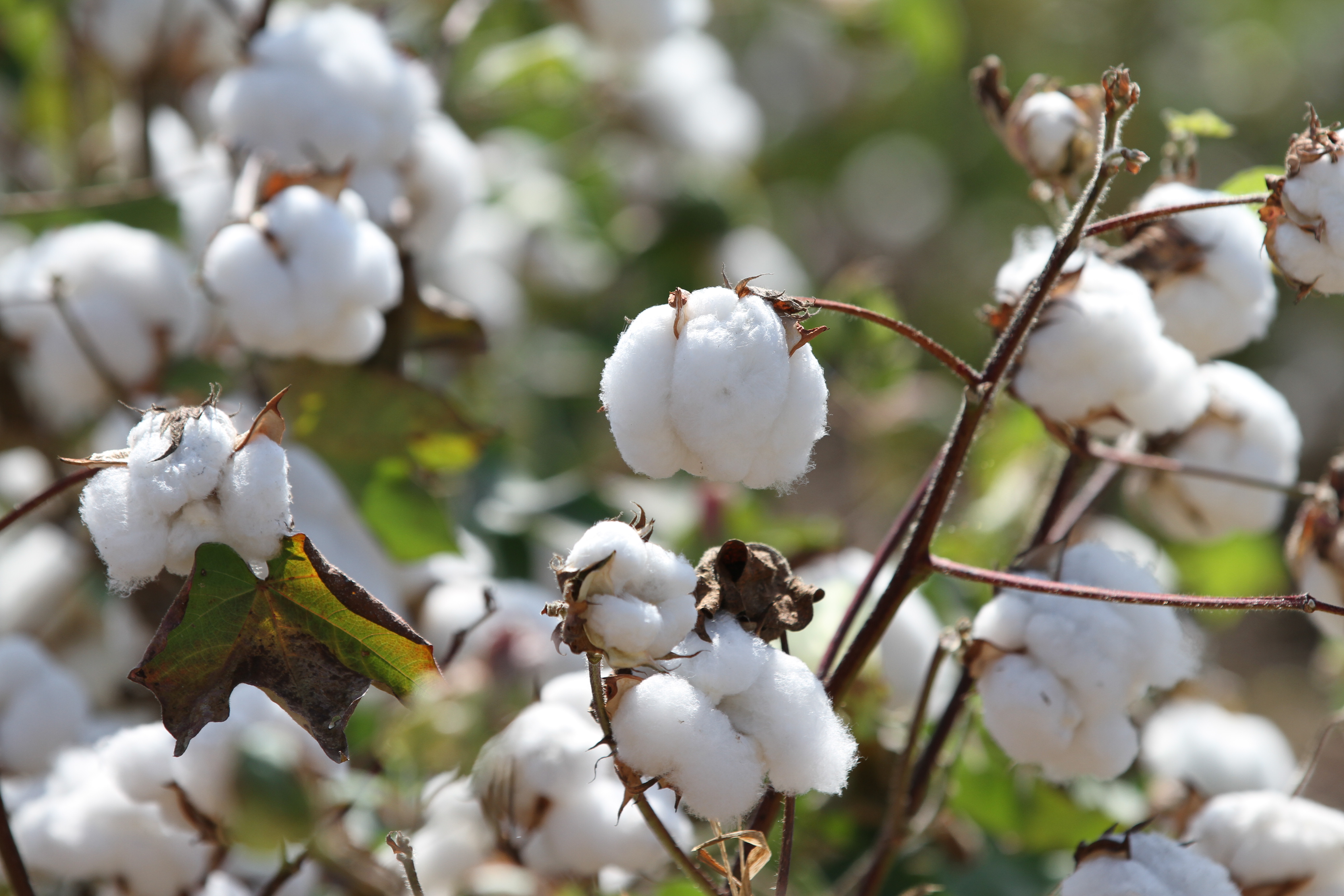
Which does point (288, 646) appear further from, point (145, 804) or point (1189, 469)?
point (1189, 469)

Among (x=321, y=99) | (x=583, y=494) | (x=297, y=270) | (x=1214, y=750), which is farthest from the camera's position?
(x=583, y=494)

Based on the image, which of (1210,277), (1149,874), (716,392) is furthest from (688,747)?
(1210,277)

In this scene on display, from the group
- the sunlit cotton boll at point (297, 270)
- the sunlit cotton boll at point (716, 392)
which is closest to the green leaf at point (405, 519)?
the sunlit cotton boll at point (297, 270)

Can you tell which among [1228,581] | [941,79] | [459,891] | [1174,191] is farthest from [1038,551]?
[941,79]

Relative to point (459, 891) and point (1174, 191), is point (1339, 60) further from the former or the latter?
point (459, 891)

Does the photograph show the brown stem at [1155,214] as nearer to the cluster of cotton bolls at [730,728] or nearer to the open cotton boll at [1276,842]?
the cluster of cotton bolls at [730,728]

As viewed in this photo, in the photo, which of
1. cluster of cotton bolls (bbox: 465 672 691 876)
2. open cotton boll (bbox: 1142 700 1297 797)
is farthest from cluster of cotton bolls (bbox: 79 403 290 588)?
open cotton boll (bbox: 1142 700 1297 797)
